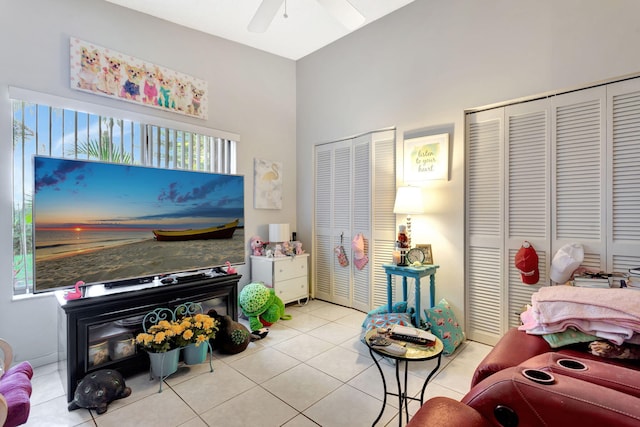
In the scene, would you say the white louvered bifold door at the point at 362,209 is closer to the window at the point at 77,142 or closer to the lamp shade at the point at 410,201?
the lamp shade at the point at 410,201

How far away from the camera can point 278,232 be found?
382cm

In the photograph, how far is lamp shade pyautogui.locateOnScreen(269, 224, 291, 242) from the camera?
3814 mm

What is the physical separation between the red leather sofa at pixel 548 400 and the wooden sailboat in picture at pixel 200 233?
2.40 metres

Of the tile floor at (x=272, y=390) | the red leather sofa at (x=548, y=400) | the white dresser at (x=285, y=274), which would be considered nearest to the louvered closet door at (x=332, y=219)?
the white dresser at (x=285, y=274)

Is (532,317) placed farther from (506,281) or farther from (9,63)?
(9,63)

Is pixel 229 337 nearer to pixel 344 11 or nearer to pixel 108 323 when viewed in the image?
pixel 108 323

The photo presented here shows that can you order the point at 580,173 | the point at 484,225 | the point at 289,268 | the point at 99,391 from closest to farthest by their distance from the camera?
the point at 99,391 < the point at 580,173 < the point at 484,225 < the point at 289,268

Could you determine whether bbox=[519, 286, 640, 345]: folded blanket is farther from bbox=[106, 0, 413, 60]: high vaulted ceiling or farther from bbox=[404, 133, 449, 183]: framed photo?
bbox=[106, 0, 413, 60]: high vaulted ceiling

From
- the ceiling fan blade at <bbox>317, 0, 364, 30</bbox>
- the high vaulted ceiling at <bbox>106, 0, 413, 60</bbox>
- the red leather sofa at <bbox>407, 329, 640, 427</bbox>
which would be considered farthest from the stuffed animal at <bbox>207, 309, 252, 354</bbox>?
the high vaulted ceiling at <bbox>106, 0, 413, 60</bbox>

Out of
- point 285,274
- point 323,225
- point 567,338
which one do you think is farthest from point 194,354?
point 567,338

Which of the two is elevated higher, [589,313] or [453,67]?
[453,67]

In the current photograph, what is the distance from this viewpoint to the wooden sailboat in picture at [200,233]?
2684 mm

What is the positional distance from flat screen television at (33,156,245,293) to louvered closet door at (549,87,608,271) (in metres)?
2.84

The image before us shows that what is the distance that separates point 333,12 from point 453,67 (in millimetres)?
1352
